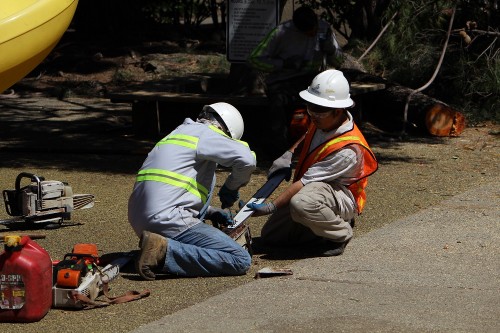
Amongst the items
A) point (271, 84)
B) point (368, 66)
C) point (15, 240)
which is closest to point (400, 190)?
point (271, 84)

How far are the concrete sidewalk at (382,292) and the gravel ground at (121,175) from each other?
0.28m

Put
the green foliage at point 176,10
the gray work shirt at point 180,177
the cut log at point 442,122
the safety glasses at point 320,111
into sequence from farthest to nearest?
the green foliage at point 176,10
the cut log at point 442,122
the safety glasses at point 320,111
the gray work shirt at point 180,177

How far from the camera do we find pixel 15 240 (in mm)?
5555

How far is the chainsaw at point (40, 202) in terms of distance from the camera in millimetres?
8039

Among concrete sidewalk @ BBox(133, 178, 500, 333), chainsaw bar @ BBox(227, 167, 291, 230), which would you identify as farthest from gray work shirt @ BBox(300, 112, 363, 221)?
concrete sidewalk @ BBox(133, 178, 500, 333)

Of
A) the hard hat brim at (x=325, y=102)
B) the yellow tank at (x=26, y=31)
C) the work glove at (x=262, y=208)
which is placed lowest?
the work glove at (x=262, y=208)

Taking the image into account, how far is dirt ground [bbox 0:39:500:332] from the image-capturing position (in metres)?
6.27

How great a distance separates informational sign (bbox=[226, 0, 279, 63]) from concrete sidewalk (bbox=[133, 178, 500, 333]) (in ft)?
16.5

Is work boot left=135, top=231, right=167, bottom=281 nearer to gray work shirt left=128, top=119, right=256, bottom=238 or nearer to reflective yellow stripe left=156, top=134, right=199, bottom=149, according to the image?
gray work shirt left=128, top=119, right=256, bottom=238

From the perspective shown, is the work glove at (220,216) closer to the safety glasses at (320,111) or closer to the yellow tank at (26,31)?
the safety glasses at (320,111)

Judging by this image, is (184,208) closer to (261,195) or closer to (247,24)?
(261,195)

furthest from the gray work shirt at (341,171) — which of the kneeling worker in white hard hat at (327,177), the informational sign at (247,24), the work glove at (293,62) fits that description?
the informational sign at (247,24)

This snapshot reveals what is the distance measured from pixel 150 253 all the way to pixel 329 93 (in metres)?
1.76

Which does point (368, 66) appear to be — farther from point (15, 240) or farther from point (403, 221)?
point (15, 240)
